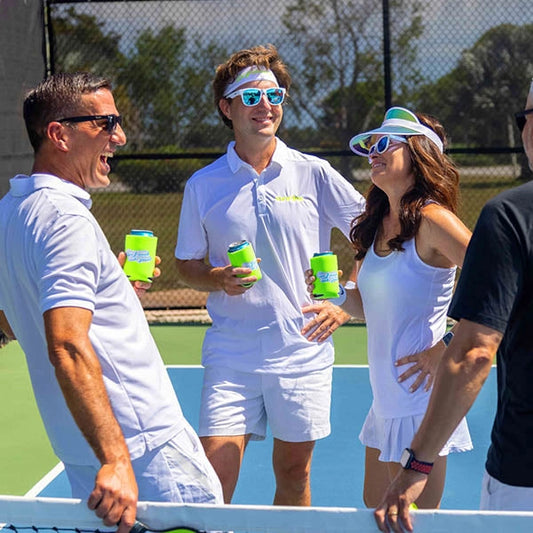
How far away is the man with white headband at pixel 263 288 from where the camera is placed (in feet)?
14.8

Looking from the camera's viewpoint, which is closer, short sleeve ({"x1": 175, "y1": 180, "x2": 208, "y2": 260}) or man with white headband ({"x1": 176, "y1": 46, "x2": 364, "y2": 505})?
man with white headband ({"x1": 176, "y1": 46, "x2": 364, "y2": 505})

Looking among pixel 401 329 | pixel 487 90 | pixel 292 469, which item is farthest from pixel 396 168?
pixel 487 90

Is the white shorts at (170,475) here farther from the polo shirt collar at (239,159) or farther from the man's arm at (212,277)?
the polo shirt collar at (239,159)

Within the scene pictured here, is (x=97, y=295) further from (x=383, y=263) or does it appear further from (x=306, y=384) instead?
(x=306, y=384)

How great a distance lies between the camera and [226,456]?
14.6 feet

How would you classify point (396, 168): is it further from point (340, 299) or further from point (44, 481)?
point (44, 481)

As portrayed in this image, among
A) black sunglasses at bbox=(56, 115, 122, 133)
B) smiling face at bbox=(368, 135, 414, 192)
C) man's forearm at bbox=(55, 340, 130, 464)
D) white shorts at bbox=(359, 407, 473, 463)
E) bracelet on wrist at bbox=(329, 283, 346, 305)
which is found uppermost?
black sunglasses at bbox=(56, 115, 122, 133)

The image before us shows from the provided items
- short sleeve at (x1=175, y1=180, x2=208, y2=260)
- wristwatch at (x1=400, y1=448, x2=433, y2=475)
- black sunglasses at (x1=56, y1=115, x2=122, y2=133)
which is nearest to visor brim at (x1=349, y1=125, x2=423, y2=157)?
short sleeve at (x1=175, y1=180, x2=208, y2=260)

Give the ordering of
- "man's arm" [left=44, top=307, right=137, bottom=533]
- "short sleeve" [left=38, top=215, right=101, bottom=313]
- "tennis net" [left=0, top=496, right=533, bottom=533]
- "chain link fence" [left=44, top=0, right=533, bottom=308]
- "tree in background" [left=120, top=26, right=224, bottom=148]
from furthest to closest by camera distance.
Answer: "tree in background" [left=120, top=26, right=224, bottom=148], "chain link fence" [left=44, top=0, right=533, bottom=308], "short sleeve" [left=38, top=215, right=101, bottom=313], "man's arm" [left=44, top=307, right=137, bottom=533], "tennis net" [left=0, top=496, right=533, bottom=533]

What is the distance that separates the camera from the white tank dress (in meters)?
3.88

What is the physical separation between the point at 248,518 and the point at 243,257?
1.77 m

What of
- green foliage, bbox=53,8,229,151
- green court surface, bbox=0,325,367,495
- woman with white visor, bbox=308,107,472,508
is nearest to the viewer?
woman with white visor, bbox=308,107,472,508

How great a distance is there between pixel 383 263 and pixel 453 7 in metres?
14.5

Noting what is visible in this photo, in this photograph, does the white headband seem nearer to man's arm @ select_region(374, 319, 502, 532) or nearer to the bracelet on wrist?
the bracelet on wrist
